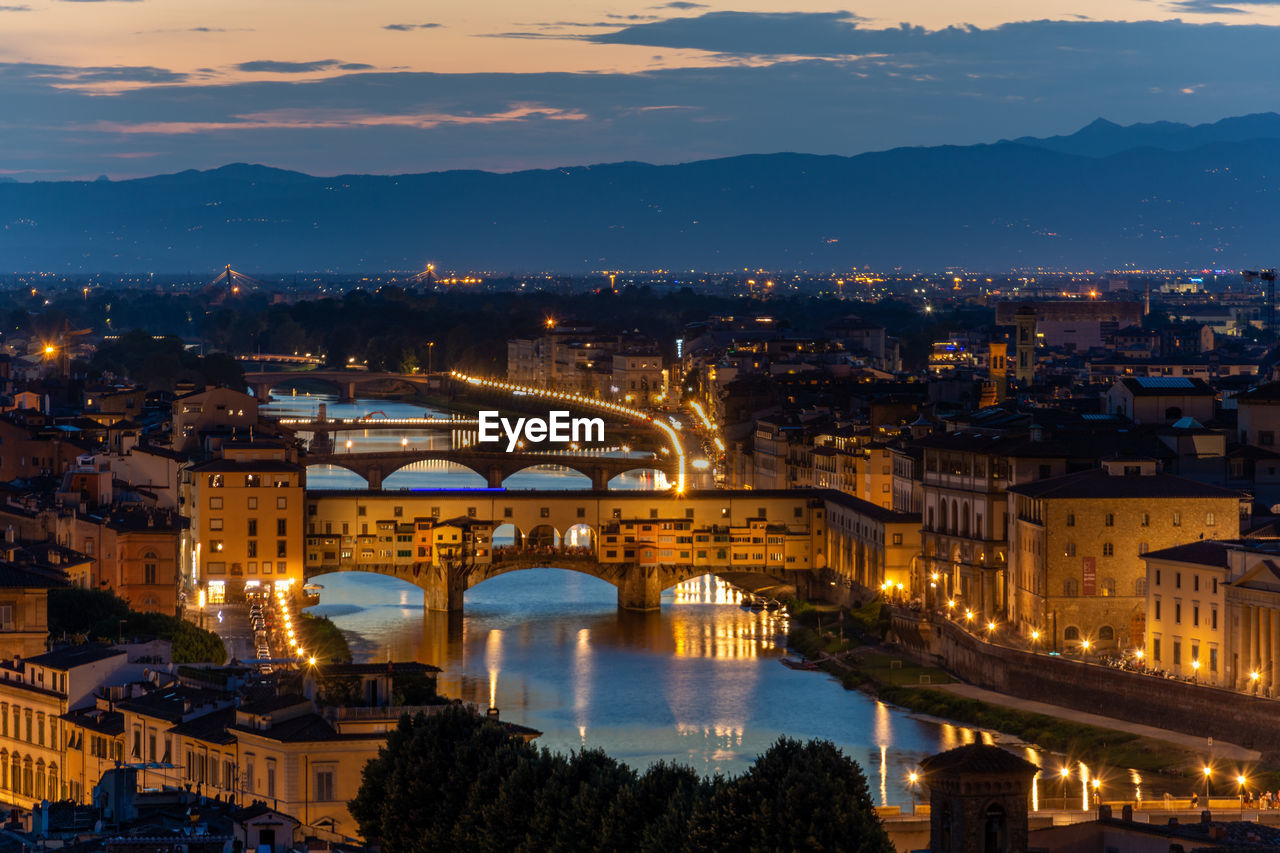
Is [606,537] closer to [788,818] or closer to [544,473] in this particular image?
[544,473]

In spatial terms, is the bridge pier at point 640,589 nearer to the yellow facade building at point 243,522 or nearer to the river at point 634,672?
the river at point 634,672

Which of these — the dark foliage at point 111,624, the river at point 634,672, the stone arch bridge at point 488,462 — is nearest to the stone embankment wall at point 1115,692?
the river at point 634,672

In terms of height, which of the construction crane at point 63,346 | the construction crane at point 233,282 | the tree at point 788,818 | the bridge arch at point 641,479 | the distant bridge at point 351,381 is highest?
the construction crane at point 233,282

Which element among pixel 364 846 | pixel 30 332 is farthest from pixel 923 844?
pixel 30 332

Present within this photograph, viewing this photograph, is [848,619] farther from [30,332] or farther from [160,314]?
[160,314]

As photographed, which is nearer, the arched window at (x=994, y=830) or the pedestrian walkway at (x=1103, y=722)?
the arched window at (x=994, y=830)

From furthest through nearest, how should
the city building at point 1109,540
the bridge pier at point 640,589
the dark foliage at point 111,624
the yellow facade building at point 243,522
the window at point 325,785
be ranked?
the bridge pier at point 640,589
the yellow facade building at point 243,522
the city building at point 1109,540
the dark foliage at point 111,624
the window at point 325,785
